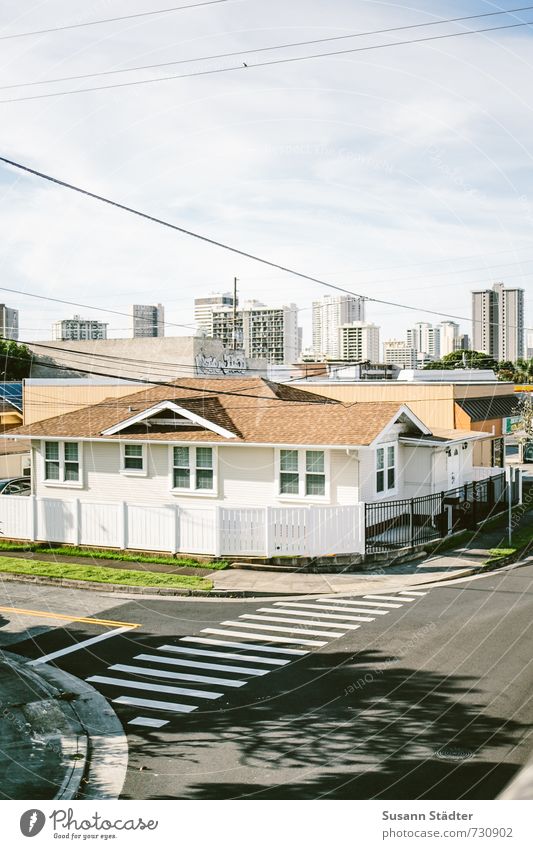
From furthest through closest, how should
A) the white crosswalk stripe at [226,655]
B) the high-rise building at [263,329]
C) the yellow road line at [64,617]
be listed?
the high-rise building at [263,329] < the yellow road line at [64,617] < the white crosswalk stripe at [226,655]

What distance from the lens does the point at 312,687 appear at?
482 inches

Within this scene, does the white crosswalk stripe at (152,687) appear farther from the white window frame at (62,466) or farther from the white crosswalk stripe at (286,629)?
the white window frame at (62,466)

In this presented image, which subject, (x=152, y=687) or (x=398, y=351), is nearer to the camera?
(x=152, y=687)

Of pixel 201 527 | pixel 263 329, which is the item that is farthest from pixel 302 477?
pixel 263 329

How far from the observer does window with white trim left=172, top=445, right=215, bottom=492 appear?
25.5 metres

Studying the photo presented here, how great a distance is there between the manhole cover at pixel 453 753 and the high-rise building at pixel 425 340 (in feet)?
271

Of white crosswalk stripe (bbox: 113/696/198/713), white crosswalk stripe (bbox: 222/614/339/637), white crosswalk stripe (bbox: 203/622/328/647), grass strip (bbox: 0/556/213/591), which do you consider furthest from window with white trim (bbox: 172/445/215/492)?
white crosswalk stripe (bbox: 113/696/198/713)

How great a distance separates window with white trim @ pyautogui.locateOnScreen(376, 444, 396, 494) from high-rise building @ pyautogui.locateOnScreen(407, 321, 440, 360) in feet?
214

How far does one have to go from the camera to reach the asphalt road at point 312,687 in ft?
29.5

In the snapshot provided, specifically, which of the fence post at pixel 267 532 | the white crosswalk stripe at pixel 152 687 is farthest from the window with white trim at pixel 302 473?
the white crosswalk stripe at pixel 152 687

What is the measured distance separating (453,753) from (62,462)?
810 inches

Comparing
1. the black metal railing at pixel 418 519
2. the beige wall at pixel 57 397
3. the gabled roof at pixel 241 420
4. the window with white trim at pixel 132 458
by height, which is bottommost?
the black metal railing at pixel 418 519

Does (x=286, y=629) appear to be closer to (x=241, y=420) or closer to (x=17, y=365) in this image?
(x=241, y=420)

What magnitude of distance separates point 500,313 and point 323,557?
106ft
